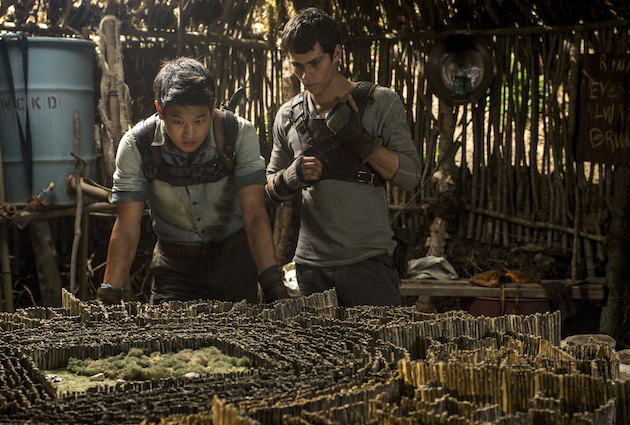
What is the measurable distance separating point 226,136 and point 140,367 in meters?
1.47

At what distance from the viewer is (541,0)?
600 centimetres

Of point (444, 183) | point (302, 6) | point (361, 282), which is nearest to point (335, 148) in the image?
point (361, 282)

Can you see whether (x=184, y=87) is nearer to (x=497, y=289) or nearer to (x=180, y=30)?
(x=180, y=30)

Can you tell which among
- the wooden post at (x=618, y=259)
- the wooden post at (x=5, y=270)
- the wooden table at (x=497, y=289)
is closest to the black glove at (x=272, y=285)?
the wooden table at (x=497, y=289)

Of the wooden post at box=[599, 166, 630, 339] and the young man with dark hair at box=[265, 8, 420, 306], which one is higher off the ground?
the young man with dark hair at box=[265, 8, 420, 306]

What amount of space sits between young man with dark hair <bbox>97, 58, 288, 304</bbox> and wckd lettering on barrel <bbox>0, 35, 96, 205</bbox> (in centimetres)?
215

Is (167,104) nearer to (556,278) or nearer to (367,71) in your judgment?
(367,71)

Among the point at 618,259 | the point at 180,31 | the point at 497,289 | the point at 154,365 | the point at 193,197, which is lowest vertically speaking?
the point at 497,289

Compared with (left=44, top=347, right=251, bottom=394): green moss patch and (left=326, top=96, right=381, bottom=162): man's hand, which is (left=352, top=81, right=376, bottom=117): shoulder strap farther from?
(left=44, top=347, right=251, bottom=394): green moss patch

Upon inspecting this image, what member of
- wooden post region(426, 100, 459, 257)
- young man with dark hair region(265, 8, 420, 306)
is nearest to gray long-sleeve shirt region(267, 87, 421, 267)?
young man with dark hair region(265, 8, 420, 306)

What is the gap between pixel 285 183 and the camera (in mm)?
3543

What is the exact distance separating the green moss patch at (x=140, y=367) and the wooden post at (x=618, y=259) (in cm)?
419

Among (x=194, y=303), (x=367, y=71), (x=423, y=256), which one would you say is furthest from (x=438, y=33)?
(x=194, y=303)

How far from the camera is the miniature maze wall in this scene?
5.72 feet
